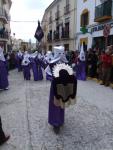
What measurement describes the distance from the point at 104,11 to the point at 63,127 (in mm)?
15034

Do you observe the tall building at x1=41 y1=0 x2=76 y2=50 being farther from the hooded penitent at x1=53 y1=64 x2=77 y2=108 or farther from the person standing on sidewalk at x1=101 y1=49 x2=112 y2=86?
the hooded penitent at x1=53 y1=64 x2=77 y2=108

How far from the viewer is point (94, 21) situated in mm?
21172

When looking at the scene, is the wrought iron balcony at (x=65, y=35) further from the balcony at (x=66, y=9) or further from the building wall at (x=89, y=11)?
the building wall at (x=89, y=11)

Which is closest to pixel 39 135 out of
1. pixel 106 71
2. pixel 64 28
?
pixel 106 71

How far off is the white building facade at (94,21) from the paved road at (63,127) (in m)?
10.8

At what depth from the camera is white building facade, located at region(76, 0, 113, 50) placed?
19.0 metres

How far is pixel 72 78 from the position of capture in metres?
5.20

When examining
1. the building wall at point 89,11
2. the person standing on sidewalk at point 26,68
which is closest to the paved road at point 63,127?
the person standing on sidewalk at point 26,68

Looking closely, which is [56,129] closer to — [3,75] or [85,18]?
[3,75]

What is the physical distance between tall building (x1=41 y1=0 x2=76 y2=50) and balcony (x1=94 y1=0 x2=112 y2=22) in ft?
24.1

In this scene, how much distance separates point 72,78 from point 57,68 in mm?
339

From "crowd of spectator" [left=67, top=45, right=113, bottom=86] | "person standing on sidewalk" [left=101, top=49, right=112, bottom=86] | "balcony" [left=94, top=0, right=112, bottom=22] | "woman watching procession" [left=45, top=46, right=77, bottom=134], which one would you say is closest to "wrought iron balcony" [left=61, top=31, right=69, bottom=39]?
"balcony" [left=94, top=0, right=112, bottom=22]

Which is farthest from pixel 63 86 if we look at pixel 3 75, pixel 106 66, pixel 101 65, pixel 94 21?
pixel 94 21

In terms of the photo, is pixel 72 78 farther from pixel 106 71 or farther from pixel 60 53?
pixel 106 71
